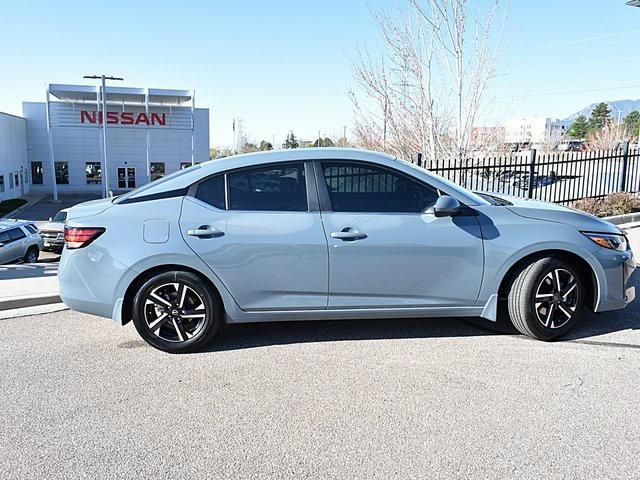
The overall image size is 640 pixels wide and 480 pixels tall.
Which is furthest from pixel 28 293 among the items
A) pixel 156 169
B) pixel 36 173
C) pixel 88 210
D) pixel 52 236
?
pixel 36 173

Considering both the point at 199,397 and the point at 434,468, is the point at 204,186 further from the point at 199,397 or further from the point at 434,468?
the point at 434,468

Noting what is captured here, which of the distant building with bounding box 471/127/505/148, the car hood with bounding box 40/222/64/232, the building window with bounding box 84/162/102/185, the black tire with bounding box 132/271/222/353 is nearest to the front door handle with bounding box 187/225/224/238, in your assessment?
the black tire with bounding box 132/271/222/353

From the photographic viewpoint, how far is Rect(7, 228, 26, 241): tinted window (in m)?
19.7

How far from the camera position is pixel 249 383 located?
11.6 feet

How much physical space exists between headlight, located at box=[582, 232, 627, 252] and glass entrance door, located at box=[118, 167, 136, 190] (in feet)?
162

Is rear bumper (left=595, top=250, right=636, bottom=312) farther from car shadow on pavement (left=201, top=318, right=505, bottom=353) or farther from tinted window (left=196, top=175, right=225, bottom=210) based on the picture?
tinted window (left=196, top=175, right=225, bottom=210)

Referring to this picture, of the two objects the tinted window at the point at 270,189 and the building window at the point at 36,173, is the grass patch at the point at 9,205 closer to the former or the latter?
the building window at the point at 36,173

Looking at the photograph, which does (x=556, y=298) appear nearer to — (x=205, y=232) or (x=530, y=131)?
(x=205, y=232)

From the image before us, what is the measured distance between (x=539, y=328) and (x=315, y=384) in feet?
6.25

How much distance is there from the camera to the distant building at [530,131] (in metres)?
22.3

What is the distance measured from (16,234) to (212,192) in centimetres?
1948

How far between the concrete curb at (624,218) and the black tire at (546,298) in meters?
7.06

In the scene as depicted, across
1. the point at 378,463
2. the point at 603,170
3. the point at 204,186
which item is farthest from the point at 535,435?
the point at 603,170

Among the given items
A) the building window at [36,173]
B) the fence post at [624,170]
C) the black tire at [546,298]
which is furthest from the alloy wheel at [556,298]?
the building window at [36,173]
